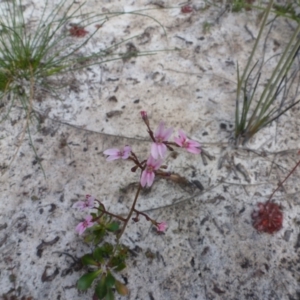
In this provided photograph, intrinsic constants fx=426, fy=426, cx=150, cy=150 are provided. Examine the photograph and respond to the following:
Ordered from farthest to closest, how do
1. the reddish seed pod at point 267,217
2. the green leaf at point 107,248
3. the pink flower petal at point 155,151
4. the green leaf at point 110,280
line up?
the reddish seed pod at point 267,217
the green leaf at point 107,248
the green leaf at point 110,280
the pink flower petal at point 155,151

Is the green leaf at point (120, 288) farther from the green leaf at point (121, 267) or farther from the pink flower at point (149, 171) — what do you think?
the pink flower at point (149, 171)

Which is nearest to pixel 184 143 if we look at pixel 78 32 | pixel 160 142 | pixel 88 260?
pixel 160 142

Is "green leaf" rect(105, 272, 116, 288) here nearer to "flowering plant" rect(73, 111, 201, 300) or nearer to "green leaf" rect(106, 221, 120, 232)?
"flowering plant" rect(73, 111, 201, 300)

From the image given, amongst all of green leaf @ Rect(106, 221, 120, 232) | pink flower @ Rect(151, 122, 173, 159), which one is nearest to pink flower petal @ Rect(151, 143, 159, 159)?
pink flower @ Rect(151, 122, 173, 159)

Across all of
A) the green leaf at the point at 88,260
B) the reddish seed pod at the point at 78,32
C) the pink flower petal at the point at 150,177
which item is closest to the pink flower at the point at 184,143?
the pink flower petal at the point at 150,177

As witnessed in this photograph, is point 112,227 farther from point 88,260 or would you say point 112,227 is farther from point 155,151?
point 155,151
